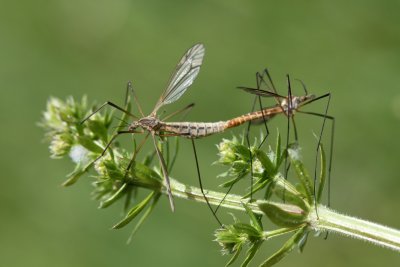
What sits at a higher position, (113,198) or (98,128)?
(98,128)

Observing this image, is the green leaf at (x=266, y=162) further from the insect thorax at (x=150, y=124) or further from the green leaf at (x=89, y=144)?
the insect thorax at (x=150, y=124)

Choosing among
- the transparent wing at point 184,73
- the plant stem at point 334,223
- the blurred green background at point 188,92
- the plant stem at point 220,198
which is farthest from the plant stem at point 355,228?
the blurred green background at point 188,92

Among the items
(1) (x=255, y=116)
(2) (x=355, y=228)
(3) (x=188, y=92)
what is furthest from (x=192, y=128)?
(3) (x=188, y=92)

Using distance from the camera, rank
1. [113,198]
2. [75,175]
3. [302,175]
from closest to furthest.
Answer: [302,175] < [113,198] < [75,175]

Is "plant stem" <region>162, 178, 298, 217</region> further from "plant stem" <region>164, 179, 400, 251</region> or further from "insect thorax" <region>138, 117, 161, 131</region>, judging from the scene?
"insect thorax" <region>138, 117, 161, 131</region>

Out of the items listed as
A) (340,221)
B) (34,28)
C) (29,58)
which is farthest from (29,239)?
(340,221)

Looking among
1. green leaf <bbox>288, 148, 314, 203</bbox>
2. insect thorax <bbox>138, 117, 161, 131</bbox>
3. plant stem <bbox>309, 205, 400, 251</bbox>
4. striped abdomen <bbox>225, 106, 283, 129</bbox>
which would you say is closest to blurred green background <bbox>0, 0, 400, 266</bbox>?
striped abdomen <bbox>225, 106, 283, 129</bbox>

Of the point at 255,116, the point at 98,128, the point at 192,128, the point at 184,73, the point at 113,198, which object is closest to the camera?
the point at 113,198

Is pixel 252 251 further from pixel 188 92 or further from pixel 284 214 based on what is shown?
pixel 188 92
